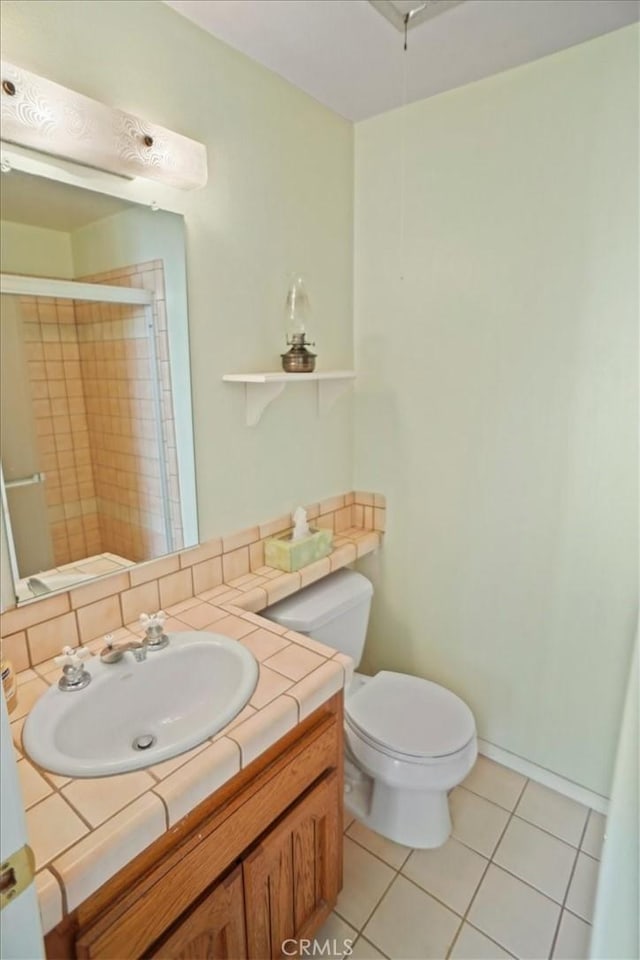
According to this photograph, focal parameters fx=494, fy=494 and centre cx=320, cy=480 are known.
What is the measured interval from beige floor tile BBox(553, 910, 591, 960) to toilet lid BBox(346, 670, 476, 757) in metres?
0.49

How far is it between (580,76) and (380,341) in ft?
3.02

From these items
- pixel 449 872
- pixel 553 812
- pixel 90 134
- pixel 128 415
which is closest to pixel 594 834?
pixel 553 812

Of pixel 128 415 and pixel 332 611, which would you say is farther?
pixel 332 611

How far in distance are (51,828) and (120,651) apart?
1.30ft

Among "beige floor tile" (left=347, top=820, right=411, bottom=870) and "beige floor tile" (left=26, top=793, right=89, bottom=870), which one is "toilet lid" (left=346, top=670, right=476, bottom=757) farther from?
"beige floor tile" (left=26, top=793, right=89, bottom=870)

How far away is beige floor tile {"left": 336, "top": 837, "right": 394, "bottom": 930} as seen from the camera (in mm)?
1367

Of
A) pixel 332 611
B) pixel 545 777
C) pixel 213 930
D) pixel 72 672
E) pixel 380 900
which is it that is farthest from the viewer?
pixel 545 777

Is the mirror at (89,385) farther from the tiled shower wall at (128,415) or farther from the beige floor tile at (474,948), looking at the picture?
the beige floor tile at (474,948)

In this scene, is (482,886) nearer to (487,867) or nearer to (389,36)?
(487,867)

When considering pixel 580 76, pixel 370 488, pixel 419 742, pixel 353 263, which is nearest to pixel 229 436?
pixel 370 488

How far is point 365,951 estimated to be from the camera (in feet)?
4.17

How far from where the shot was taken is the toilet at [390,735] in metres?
1.44

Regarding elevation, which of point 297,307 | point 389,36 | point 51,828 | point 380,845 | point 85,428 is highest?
point 389,36

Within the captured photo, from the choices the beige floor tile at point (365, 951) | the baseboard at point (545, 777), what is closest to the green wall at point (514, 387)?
the baseboard at point (545, 777)
